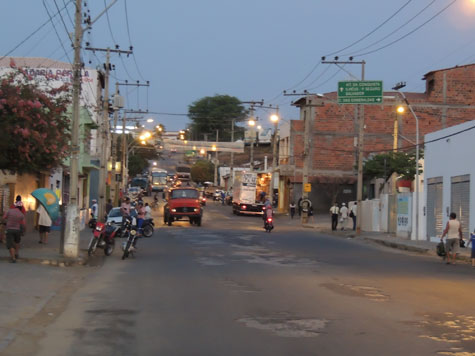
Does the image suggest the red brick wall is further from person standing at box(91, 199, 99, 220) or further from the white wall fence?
person standing at box(91, 199, 99, 220)

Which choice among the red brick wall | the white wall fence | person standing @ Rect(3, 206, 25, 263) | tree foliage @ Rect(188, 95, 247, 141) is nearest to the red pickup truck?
the white wall fence

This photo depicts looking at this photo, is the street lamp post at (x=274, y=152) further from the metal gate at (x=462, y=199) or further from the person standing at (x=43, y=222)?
the person standing at (x=43, y=222)

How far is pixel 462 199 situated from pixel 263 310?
22.1 m

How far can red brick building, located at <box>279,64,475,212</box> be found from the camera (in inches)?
2731

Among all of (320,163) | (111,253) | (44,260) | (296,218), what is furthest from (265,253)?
(320,163)

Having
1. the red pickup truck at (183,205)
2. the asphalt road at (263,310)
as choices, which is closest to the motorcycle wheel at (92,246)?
the asphalt road at (263,310)

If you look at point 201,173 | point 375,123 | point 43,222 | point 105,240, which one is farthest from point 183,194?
point 201,173

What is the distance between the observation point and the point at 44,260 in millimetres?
19734

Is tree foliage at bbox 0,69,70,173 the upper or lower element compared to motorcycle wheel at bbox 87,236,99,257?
upper

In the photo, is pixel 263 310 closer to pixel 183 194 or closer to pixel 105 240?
pixel 105 240

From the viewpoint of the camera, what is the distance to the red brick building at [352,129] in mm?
69375

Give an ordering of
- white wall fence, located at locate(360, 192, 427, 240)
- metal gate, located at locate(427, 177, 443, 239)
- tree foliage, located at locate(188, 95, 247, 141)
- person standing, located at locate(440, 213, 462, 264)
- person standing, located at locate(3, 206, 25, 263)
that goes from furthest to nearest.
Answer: tree foliage, located at locate(188, 95, 247, 141)
white wall fence, located at locate(360, 192, 427, 240)
metal gate, located at locate(427, 177, 443, 239)
person standing, located at locate(440, 213, 462, 264)
person standing, located at locate(3, 206, 25, 263)

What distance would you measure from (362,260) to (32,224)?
1669 centimetres

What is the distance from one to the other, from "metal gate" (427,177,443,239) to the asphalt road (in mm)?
13480
